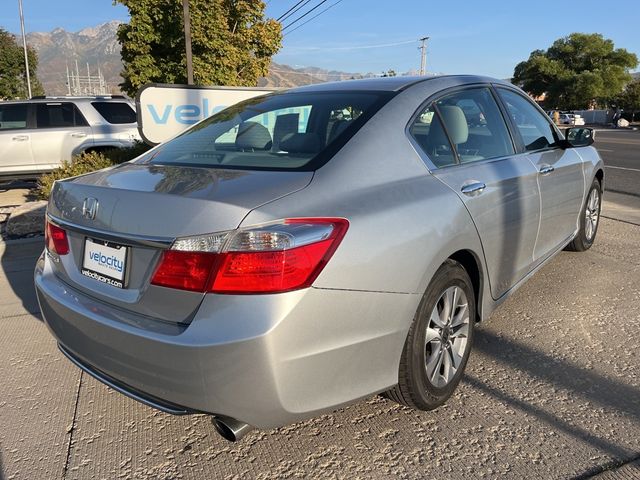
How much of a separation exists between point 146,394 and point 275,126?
5.26ft

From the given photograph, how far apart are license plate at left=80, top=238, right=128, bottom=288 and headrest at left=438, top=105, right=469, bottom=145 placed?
1.79 meters

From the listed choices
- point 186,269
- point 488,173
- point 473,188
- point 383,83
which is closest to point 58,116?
point 383,83

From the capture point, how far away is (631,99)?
66500mm

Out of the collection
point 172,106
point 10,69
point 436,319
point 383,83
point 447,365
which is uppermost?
point 10,69

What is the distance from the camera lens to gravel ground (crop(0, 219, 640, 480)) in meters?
2.34

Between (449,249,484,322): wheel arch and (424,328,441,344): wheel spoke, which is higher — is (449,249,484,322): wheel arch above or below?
above

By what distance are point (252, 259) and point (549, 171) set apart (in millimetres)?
2608

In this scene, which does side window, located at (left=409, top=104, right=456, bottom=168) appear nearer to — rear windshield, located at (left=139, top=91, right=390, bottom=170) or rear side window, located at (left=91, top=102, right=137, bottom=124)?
rear windshield, located at (left=139, top=91, right=390, bottom=170)

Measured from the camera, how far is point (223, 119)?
334 centimetres

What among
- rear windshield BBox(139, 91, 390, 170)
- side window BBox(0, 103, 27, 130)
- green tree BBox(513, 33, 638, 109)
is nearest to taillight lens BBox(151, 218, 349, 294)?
rear windshield BBox(139, 91, 390, 170)

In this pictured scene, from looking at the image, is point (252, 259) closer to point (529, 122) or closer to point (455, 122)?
point (455, 122)

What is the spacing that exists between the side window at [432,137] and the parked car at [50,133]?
27.0 ft

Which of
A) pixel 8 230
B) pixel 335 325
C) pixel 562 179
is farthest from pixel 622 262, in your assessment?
pixel 8 230

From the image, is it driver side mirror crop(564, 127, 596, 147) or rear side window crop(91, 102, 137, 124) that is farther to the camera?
rear side window crop(91, 102, 137, 124)
